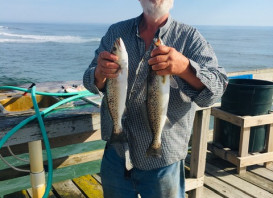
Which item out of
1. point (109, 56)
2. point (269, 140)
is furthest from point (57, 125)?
point (269, 140)

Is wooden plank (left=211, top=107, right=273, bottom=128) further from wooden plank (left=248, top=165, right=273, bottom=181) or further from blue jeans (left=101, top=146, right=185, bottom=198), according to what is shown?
blue jeans (left=101, top=146, right=185, bottom=198)

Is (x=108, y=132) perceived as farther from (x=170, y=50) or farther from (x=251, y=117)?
(x=251, y=117)

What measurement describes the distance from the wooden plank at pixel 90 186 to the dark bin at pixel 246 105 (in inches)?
84.7

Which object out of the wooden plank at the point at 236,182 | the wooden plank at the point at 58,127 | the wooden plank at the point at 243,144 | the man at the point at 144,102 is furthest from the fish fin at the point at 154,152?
the wooden plank at the point at 243,144

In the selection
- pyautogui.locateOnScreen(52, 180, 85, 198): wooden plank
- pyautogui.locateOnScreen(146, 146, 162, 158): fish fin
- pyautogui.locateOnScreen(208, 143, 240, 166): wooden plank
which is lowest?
pyautogui.locateOnScreen(52, 180, 85, 198): wooden plank

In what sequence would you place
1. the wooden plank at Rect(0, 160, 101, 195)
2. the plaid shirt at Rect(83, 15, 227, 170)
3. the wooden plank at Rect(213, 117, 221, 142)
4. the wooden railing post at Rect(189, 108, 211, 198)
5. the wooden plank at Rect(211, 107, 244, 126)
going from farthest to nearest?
the wooden plank at Rect(0, 160, 101, 195), the wooden plank at Rect(213, 117, 221, 142), the wooden plank at Rect(211, 107, 244, 126), the wooden railing post at Rect(189, 108, 211, 198), the plaid shirt at Rect(83, 15, 227, 170)

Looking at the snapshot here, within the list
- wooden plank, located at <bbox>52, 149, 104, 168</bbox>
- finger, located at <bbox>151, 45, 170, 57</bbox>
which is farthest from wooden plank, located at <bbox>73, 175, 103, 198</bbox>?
finger, located at <bbox>151, 45, 170, 57</bbox>

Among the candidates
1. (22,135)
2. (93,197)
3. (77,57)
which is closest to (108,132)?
(22,135)

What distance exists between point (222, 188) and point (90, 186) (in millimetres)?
1905

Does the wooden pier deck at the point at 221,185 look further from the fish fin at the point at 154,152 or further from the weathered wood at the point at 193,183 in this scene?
the fish fin at the point at 154,152

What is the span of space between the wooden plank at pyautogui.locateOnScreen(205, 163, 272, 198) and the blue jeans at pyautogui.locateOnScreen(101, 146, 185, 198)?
2.01 meters

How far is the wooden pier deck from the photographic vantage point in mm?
4258

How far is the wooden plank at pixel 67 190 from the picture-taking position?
434 cm

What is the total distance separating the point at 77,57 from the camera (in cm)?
2811
